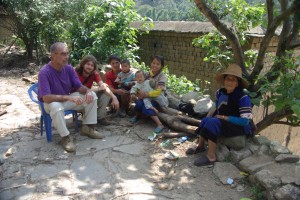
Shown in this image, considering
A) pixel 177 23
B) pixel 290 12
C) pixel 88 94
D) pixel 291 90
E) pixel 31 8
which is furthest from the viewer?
pixel 31 8

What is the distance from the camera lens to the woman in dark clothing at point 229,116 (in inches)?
143

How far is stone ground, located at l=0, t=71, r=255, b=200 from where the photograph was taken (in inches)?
126

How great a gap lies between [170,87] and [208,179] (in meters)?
2.82

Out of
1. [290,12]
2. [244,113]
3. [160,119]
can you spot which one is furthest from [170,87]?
[290,12]

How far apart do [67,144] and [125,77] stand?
1.85m

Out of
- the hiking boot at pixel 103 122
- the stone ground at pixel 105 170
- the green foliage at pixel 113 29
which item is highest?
the green foliage at pixel 113 29

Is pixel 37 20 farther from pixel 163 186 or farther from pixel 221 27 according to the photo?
pixel 163 186

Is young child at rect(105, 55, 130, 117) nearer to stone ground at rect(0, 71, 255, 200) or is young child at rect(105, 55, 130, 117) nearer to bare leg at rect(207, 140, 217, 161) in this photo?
stone ground at rect(0, 71, 255, 200)

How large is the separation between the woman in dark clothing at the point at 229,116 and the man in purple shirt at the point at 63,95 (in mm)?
1695

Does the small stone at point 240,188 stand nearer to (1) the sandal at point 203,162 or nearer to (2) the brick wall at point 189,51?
(1) the sandal at point 203,162

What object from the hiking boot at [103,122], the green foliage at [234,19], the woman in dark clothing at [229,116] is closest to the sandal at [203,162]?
the woman in dark clothing at [229,116]

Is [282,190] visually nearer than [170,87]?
Yes

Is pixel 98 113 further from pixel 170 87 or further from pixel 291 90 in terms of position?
pixel 291 90

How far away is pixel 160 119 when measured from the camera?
494cm
